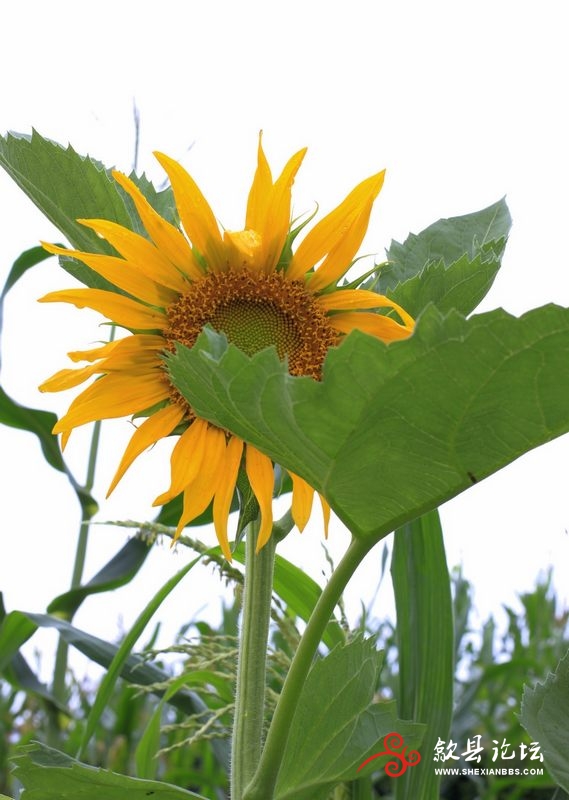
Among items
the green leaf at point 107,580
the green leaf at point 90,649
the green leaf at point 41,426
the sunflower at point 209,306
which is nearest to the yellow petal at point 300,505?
the sunflower at point 209,306

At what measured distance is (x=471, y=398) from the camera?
1.30 feet

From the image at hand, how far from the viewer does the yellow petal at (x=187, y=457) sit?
57 centimetres

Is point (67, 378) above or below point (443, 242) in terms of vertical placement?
below

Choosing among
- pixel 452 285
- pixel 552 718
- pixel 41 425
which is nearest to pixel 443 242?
pixel 452 285

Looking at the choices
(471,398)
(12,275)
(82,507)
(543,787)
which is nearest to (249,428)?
(471,398)

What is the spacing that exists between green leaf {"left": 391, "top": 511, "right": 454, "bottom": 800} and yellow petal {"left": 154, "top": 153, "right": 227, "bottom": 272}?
33 cm

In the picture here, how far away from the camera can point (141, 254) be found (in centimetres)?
59

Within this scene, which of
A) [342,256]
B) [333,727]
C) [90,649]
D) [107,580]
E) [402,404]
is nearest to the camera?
[402,404]

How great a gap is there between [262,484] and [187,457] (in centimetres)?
6

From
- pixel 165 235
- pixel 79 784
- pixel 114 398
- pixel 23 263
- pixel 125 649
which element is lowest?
pixel 79 784

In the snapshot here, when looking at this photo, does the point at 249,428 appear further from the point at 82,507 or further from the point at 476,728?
the point at 476,728

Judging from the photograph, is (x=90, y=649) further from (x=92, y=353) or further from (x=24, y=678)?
(x=92, y=353)

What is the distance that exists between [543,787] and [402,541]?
0.74m

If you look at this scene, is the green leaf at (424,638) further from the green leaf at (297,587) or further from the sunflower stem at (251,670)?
the sunflower stem at (251,670)
